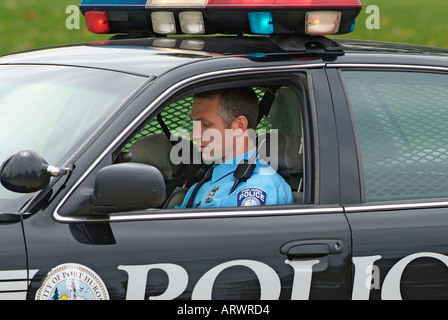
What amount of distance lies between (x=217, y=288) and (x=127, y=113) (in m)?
0.64

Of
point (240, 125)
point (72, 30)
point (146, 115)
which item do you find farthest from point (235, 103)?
point (72, 30)

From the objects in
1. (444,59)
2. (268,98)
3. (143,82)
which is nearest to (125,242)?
(143,82)

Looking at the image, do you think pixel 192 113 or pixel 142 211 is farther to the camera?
pixel 192 113

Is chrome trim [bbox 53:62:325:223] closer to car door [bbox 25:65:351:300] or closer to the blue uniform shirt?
car door [bbox 25:65:351:300]

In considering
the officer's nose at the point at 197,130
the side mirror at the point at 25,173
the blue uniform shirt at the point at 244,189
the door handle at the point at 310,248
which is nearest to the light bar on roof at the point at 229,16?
the officer's nose at the point at 197,130

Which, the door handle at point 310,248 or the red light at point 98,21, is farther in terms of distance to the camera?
the red light at point 98,21

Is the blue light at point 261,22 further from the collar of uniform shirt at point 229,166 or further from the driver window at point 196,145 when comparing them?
the collar of uniform shirt at point 229,166

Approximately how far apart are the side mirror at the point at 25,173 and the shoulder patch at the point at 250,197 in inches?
30.2

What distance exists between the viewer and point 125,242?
116 inches

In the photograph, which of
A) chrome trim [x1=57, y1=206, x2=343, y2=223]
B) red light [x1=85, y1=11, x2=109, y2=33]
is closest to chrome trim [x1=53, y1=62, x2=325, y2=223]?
chrome trim [x1=57, y1=206, x2=343, y2=223]

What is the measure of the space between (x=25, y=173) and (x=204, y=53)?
2.89ft

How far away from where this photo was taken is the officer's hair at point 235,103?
11.4 feet

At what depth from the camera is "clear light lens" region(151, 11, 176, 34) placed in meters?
3.81
